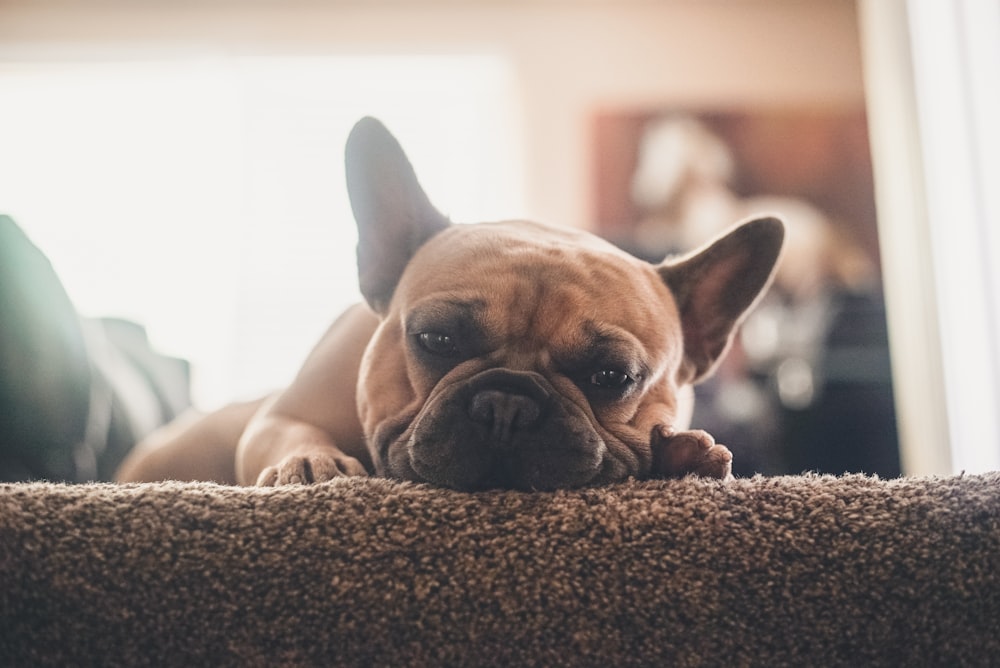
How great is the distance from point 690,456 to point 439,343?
0.44 m

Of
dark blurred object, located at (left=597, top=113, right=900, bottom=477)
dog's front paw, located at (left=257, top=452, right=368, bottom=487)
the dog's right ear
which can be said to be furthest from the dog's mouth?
dark blurred object, located at (left=597, top=113, right=900, bottom=477)

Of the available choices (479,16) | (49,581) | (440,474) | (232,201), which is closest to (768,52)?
(479,16)

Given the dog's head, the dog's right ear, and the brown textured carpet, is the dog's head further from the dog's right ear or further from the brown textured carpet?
the brown textured carpet

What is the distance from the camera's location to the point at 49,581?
0.84 m

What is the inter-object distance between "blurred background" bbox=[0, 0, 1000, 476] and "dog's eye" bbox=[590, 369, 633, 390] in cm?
398

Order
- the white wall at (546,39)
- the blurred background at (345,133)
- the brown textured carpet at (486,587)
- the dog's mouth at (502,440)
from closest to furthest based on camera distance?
the brown textured carpet at (486,587), the dog's mouth at (502,440), the blurred background at (345,133), the white wall at (546,39)

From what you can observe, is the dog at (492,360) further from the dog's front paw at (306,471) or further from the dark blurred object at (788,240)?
the dark blurred object at (788,240)

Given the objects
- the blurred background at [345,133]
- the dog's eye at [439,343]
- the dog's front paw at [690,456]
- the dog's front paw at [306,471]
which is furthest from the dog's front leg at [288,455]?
the blurred background at [345,133]

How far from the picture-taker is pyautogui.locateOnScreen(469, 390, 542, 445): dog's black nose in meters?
1.12

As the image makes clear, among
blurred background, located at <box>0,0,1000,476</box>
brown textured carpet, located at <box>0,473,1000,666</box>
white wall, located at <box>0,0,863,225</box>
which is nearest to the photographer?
brown textured carpet, located at <box>0,473,1000,666</box>

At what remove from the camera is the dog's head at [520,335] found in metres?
1.14

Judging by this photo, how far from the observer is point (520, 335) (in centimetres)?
134

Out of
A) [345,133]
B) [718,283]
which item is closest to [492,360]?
[718,283]

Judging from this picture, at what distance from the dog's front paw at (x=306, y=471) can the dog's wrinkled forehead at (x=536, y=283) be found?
300 millimetres
